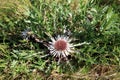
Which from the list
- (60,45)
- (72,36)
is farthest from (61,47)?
(72,36)

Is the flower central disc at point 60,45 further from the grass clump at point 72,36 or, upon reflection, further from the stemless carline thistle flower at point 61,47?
the grass clump at point 72,36

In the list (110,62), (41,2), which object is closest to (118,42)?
A: (110,62)

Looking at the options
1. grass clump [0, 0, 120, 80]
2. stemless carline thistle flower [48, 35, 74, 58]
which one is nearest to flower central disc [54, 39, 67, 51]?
stemless carline thistle flower [48, 35, 74, 58]

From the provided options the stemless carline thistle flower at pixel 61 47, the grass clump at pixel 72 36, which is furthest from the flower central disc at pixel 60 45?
the grass clump at pixel 72 36

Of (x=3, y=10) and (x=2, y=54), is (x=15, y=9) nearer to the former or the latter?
(x=3, y=10)

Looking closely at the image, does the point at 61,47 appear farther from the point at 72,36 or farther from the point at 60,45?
the point at 72,36

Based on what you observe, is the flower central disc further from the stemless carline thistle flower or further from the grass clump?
the grass clump
